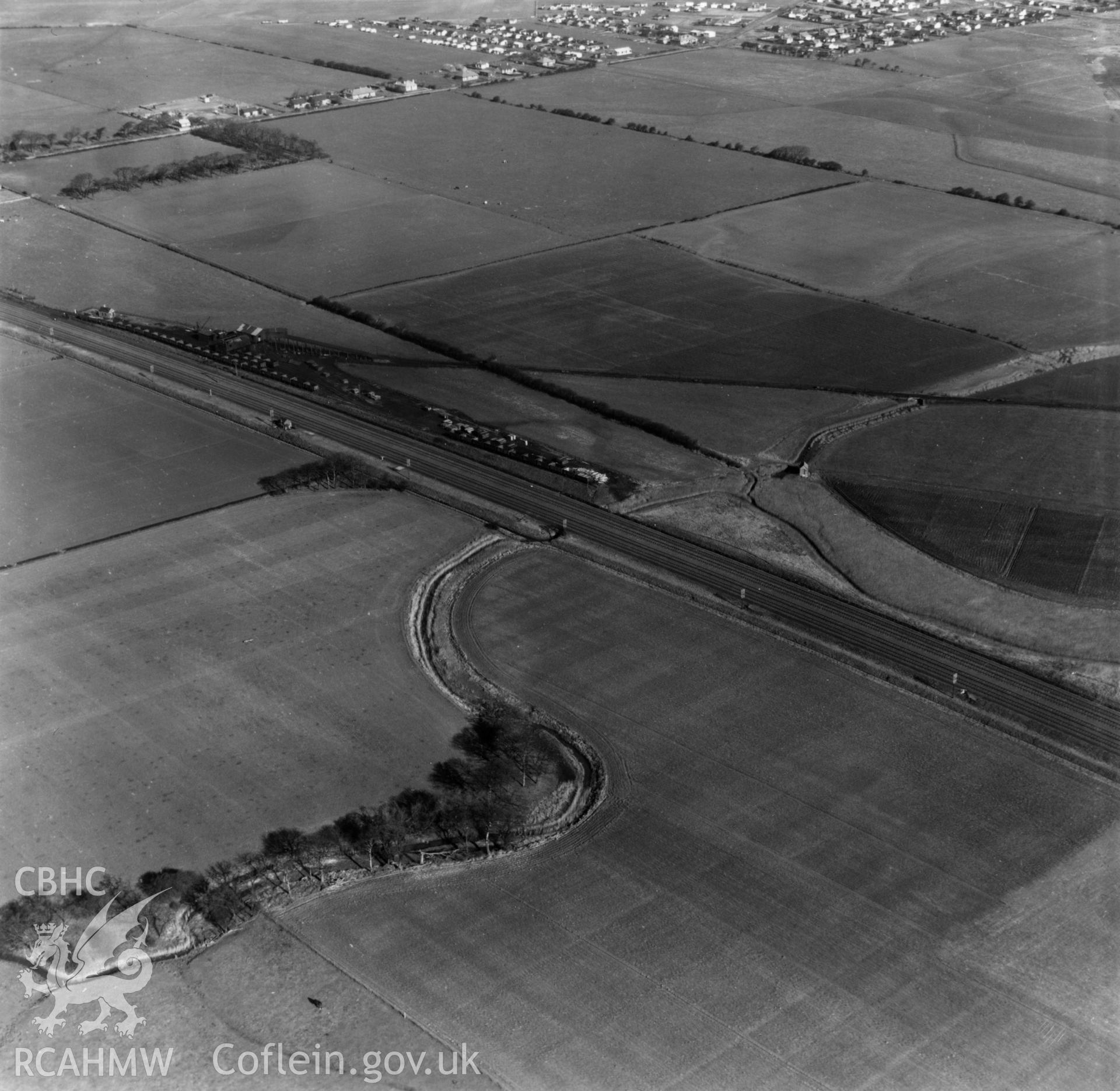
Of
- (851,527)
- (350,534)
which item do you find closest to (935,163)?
(851,527)

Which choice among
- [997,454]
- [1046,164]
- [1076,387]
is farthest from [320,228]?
[1046,164]

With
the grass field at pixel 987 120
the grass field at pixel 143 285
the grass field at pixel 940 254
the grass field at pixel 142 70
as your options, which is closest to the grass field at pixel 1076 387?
the grass field at pixel 940 254

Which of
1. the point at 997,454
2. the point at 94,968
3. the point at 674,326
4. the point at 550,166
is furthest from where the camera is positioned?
the point at 550,166

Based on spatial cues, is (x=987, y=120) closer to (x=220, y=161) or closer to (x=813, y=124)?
(x=813, y=124)

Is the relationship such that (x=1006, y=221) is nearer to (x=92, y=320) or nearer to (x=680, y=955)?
(x=92, y=320)

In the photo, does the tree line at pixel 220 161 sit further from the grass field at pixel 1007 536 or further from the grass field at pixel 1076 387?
the grass field at pixel 1007 536

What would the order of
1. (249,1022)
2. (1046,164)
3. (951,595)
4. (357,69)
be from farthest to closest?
(357,69) → (1046,164) → (951,595) → (249,1022)

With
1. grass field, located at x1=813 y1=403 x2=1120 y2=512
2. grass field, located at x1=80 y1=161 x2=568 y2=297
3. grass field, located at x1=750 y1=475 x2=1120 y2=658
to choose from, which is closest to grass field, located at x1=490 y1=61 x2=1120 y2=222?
grass field, located at x1=80 y1=161 x2=568 y2=297

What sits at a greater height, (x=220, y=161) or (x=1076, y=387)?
(x=220, y=161)
